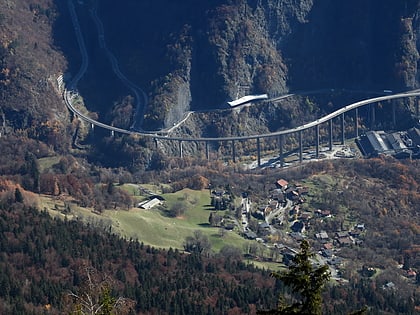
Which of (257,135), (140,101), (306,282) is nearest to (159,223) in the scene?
(257,135)

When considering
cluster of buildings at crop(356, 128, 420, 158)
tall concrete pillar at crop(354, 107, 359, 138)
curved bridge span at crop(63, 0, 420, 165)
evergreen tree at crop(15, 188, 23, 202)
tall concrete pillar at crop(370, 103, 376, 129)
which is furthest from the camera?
tall concrete pillar at crop(370, 103, 376, 129)

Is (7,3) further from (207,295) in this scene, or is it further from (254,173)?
(207,295)

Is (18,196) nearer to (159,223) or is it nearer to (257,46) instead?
(159,223)

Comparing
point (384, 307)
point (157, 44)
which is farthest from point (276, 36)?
point (384, 307)

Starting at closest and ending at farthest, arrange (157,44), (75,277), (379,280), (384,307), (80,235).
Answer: (75,277) → (384,307) → (80,235) → (379,280) → (157,44)

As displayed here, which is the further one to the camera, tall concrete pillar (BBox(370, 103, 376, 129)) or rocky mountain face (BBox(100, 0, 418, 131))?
tall concrete pillar (BBox(370, 103, 376, 129))

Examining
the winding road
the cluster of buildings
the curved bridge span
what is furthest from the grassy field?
the cluster of buildings

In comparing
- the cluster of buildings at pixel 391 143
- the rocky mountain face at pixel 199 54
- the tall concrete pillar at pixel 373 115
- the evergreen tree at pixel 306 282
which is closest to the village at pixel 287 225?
the cluster of buildings at pixel 391 143

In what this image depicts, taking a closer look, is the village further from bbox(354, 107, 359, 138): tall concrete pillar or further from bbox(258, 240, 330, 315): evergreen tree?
bbox(258, 240, 330, 315): evergreen tree
